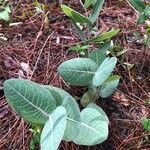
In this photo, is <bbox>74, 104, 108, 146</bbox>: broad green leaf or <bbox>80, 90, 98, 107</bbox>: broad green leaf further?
<bbox>80, 90, 98, 107</bbox>: broad green leaf

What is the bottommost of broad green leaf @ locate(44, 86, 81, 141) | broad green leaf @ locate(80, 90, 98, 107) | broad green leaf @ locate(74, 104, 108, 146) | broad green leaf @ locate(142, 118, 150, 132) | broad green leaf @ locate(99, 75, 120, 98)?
broad green leaf @ locate(142, 118, 150, 132)

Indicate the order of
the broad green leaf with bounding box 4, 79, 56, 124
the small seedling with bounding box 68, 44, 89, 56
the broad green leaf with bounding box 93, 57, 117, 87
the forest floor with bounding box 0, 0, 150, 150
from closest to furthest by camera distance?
the broad green leaf with bounding box 4, 79, 56, 124, the broad green leaf with bounding box 93, 57, 117, 87, the forest floor with bounding box 0, 0, 150, 150, the small seedling with bounding box 68, 44, 89, 56

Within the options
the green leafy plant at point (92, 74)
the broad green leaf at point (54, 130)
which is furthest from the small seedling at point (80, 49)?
the broad green leaf at point (54, 130)

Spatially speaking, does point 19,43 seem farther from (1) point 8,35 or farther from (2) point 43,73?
(2) point 43,73

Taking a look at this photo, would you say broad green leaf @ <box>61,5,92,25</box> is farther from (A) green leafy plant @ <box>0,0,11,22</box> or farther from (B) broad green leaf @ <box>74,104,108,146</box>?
(A) green leafy plant @ <box>0,0,11,22</box>

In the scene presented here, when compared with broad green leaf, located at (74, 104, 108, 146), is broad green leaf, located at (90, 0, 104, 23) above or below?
above

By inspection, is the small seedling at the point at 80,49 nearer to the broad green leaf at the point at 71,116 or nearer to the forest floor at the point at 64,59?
the forest floor at the point at 64,59

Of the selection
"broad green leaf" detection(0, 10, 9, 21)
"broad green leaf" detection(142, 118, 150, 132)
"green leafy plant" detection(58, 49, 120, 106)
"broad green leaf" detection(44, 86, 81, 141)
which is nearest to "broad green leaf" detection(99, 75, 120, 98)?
"green leafy plant" detection(58, 49, 120, 106)

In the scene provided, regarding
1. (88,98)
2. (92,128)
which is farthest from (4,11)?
(92,128)
